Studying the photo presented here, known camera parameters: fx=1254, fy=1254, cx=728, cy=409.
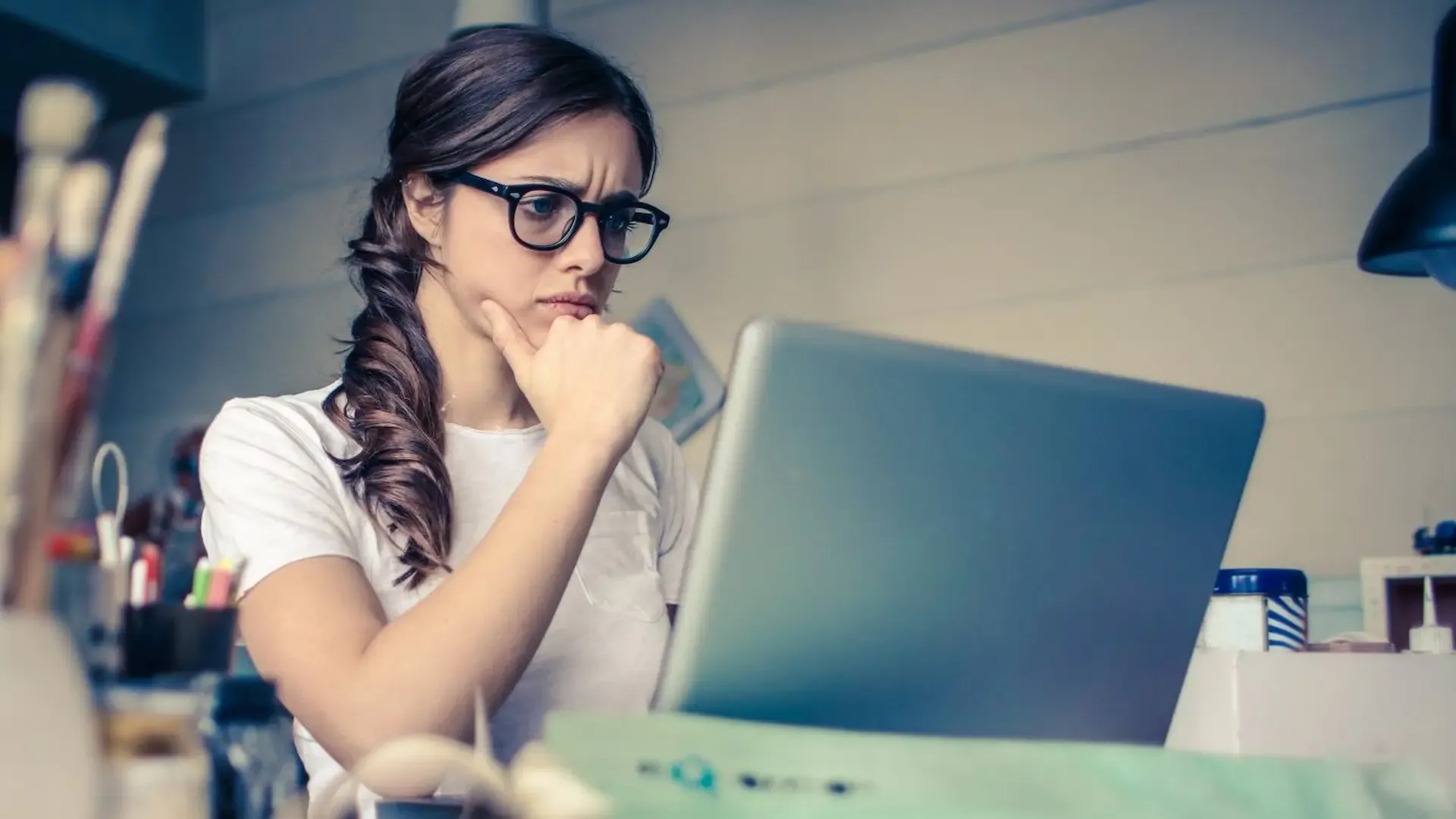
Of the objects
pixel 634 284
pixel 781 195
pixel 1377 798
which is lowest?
pixel 1377 798

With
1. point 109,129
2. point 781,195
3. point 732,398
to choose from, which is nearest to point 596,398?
point 732,398

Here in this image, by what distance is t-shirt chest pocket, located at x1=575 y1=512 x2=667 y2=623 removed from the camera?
4.11 ft

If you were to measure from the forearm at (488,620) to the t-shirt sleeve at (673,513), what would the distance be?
1.82 feet

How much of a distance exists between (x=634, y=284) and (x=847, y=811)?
2217mm

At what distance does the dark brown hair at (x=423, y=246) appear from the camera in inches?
45.2

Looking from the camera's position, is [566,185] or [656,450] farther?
[656,450]

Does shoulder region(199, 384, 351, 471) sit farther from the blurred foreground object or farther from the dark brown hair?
the blurred foreground object

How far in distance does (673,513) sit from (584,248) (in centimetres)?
38

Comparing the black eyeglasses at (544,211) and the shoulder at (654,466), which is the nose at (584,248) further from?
the shoulder at (654,466)

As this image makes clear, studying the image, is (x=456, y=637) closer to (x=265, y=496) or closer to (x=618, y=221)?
(x=265, y=496)

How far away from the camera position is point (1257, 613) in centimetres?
134

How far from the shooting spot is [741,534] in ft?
1.92

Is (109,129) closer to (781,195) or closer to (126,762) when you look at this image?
(781,195)

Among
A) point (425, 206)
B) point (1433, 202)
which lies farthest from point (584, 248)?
point (1433, 202)
